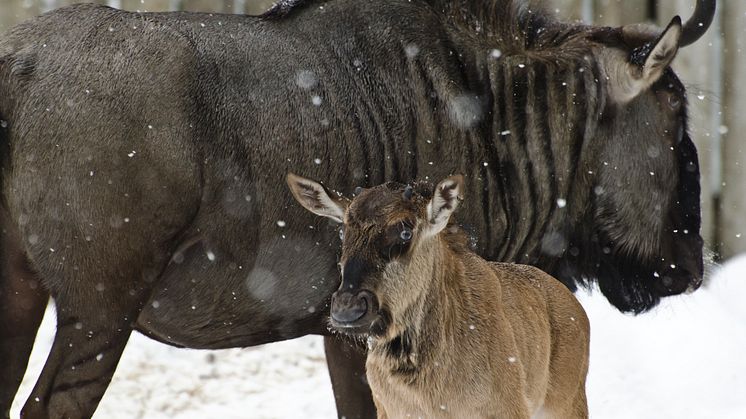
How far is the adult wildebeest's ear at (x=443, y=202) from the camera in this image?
436 cm

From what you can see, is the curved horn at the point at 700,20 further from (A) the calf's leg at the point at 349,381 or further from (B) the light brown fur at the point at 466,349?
(A) the calf's leg at the point at 349,381

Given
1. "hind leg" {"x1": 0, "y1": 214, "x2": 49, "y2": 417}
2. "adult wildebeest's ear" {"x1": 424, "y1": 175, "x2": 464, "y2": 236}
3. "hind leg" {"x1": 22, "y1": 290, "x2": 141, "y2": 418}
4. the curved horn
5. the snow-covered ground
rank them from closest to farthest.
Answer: "adult wildebeest's ear" {"x1": 424, "y1": 175, "x2": 464, "y2": 236} → "hind leg" {"x1": 22, "y1": 290, "x2": 141, "y2": 418} → "hind leg" {"x1": 0, "y1": 214, "x2": 49, "y2": 417} → the curved horn → the snow-covered ground

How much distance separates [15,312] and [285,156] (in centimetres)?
145

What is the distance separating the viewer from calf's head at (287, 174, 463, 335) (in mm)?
4109

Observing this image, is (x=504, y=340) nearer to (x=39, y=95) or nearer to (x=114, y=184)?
(x=114, y=184)

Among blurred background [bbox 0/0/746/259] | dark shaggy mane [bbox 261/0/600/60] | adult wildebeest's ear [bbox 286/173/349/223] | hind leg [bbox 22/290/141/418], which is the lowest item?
blurred background [bbox 0/0/746/259]

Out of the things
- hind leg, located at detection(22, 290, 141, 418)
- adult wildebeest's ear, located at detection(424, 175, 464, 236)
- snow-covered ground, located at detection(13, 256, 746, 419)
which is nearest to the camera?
adult wildebeest's ear, located at detection(424, 175, 464, 236)

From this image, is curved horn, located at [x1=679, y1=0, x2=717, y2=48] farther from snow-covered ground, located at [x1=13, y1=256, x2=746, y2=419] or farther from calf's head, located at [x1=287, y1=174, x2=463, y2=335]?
snow-covered ground, located at [x1=13, y1=256, x2=746, y2=419]

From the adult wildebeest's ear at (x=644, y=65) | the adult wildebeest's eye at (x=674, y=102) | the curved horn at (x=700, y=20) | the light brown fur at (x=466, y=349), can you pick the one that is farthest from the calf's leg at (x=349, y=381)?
the curved horn at (x=700, y=20)

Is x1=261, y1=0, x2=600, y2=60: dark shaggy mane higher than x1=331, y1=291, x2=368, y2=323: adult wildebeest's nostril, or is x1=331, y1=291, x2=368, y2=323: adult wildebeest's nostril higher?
x1=261, y1=0, x2=600, y2=60: dark shaggy mane

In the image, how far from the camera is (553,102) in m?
5.44

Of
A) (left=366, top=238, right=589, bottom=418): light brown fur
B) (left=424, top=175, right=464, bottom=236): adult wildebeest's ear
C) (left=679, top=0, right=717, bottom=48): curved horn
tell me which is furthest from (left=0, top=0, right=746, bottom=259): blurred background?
(left=424, top=175, right=464, bottom=236): adult wildebeest's ear

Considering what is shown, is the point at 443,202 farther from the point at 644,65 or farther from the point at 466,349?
the point at 644,65

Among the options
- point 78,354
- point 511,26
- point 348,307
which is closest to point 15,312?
point 78,354
